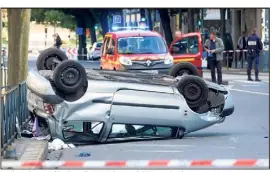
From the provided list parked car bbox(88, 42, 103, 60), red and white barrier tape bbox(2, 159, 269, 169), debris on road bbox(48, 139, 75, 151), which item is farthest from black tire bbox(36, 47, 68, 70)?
parked car bbox(88, 42, 103, 60)

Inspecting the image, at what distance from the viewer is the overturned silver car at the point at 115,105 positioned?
1355 centimetres

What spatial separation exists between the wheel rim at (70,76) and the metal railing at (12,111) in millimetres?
804

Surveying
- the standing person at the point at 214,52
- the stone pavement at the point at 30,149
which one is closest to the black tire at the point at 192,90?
the stone pavement at the point at 30,149

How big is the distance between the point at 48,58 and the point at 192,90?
3.48 meters

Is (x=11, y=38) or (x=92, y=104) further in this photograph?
(x=11, y=38)

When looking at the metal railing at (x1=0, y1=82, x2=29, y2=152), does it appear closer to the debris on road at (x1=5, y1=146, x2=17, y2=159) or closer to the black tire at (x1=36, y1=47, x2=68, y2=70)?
the debris on road at (x1=5, y1=146, x2=17, y2=159)

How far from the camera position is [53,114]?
13680mm

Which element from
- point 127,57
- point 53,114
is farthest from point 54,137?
point 127,57

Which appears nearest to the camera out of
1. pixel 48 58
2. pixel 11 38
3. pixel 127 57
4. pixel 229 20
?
pixel 48 58

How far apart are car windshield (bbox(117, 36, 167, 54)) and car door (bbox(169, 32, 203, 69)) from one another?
2.90m

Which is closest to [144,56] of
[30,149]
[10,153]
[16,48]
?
[16,48]

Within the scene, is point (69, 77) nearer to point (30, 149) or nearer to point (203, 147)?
point (30, 149)
